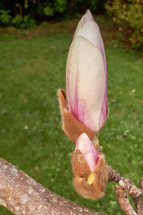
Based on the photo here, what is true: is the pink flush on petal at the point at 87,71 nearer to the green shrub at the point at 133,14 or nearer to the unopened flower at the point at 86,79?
the unopened flower at the point at 86,79

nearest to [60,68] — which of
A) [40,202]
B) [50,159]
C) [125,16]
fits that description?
[125,16]

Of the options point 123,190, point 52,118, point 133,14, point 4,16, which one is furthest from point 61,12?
point 123,190

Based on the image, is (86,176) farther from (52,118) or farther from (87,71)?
(52,118)

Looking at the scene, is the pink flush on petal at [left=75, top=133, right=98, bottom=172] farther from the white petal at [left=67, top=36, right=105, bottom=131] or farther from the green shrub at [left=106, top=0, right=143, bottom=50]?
the green shrub at [left=106, top=0, right=143, bottom=50]

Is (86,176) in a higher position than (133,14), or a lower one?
higher

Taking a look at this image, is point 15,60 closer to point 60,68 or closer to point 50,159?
point 60,68

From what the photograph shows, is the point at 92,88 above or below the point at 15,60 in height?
above
